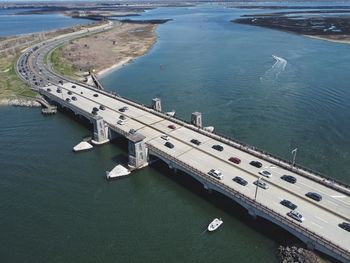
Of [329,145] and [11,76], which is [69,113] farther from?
[329,145]

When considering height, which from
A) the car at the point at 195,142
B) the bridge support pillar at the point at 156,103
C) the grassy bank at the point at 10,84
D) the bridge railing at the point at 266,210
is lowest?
the grassy bank at the point at 10,84

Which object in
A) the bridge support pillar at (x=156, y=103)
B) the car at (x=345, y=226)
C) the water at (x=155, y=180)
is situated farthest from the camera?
the bridge support pillar at (x=156, y=103)

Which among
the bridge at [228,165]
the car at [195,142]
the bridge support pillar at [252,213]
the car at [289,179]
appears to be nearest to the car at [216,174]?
the bridge at [228,165]

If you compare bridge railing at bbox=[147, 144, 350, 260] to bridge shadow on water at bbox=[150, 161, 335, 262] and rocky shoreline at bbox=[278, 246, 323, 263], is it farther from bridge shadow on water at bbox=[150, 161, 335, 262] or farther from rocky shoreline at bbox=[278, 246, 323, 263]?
bridge shadow on water at bbox=[150, 161, 335, 262]

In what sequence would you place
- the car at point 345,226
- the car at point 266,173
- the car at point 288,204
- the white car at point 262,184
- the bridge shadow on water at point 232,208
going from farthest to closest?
1. the car at point 266,173
2. the white car at point 262,184
3. the car at point 288,204
4. the bridge shadow on water at point 232,208
5. the car at point 345,226

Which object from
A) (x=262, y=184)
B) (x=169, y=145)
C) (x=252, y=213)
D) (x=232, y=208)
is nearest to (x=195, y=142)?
(x=169, y=145)

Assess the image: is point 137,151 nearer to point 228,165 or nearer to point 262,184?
point 228,165

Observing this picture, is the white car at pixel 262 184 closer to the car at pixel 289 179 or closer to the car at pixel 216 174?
the car at pixel 289 179

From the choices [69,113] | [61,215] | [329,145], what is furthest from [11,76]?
[329,145]
